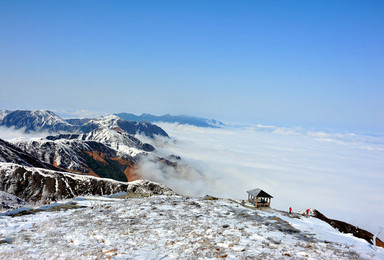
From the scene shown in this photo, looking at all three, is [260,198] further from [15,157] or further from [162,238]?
[15,157]

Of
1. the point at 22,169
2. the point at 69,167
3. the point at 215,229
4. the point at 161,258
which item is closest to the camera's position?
the point at 161,258

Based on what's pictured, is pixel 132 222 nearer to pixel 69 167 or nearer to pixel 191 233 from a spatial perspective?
pixel 191 233

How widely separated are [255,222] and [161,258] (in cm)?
1365

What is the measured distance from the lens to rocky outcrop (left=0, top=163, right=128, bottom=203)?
3117 inches

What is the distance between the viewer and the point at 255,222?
23734 mm

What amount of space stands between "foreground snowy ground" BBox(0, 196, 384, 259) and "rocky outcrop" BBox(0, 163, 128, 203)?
65.9 m

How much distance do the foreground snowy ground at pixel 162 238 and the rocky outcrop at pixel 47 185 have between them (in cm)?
6589

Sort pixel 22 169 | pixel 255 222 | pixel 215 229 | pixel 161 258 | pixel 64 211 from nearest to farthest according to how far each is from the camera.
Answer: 1. pixel 161 258
2. pixel 215 229
3. pixel 255 222
4. pixel 64 211
5. pixel 22 169

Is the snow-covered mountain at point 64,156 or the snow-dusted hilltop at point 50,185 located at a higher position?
the snow-dusted hilltop at point 50,185

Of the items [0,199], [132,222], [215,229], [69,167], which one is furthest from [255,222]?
[69,167]

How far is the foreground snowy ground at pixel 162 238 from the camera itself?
14.0 metres

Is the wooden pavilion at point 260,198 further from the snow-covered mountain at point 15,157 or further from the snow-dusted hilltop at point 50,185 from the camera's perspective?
the snow-covered mountain at point 15,157

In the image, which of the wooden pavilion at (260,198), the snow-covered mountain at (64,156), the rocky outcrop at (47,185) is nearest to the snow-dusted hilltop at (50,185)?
the rocky outcrop at (47,185)

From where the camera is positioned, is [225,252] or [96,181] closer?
[225,252]
